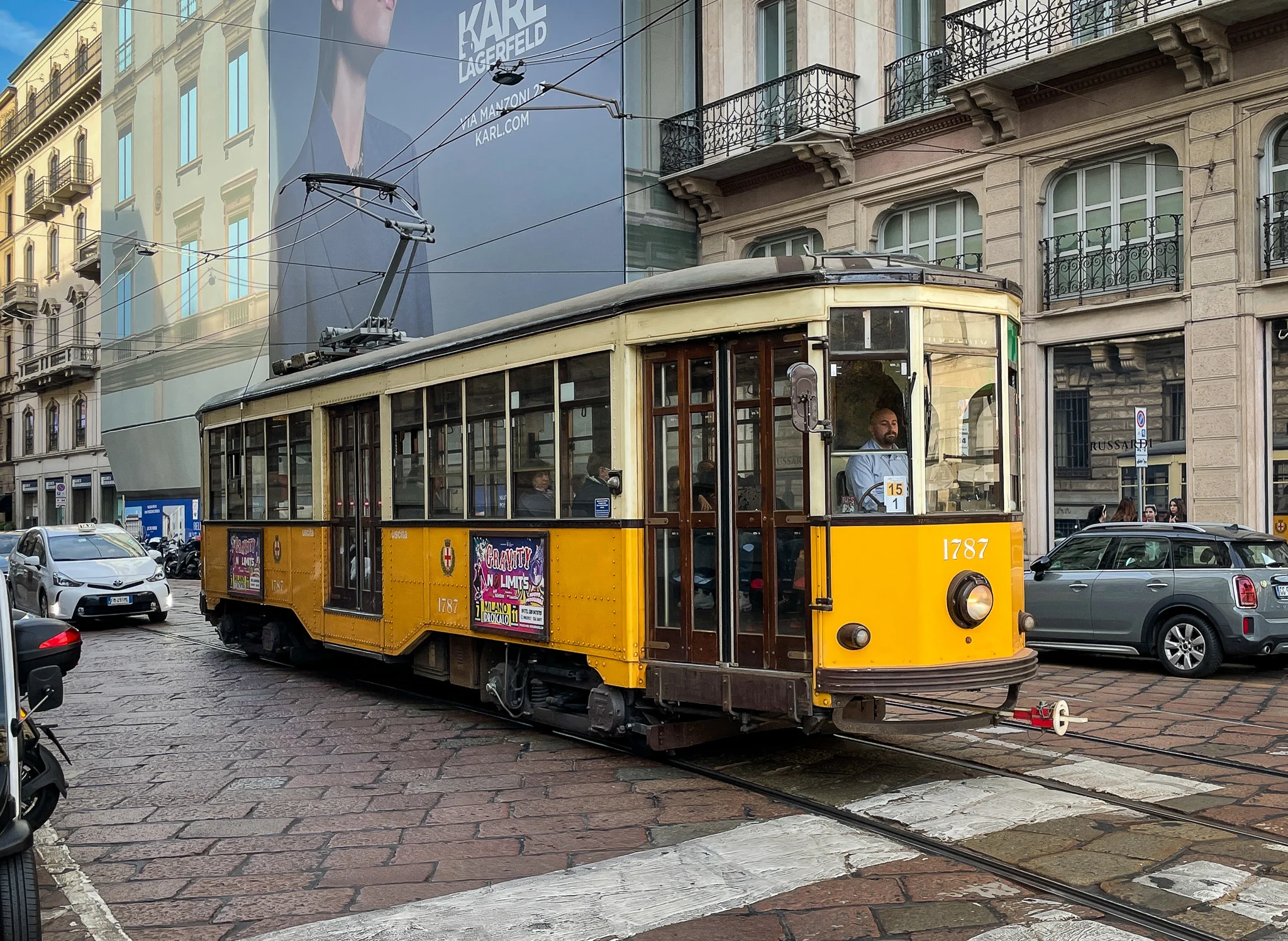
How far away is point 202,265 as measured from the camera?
35312 mm

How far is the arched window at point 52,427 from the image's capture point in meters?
A: 47.8

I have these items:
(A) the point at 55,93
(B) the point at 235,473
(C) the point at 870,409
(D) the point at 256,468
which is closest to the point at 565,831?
(C) the point at 870,409

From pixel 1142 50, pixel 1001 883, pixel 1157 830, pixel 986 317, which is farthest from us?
pixel 1142 50

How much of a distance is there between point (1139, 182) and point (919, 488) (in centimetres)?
1110

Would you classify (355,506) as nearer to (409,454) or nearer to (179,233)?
(409,454)

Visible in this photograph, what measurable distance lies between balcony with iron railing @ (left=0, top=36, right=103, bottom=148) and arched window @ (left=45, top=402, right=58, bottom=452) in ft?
37.6

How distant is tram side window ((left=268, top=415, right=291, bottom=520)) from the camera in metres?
12.0

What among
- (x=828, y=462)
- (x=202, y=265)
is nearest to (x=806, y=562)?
(x=828, y=462)

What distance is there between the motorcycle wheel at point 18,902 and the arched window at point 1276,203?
14523mm

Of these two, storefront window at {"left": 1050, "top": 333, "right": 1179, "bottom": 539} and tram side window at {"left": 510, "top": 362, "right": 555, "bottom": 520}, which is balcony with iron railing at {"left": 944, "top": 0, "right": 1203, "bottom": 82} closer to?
storefront window at {"left": 1050, "top": 333, "right": 1179, "bottom": 539}

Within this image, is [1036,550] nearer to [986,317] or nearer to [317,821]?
[986,317]

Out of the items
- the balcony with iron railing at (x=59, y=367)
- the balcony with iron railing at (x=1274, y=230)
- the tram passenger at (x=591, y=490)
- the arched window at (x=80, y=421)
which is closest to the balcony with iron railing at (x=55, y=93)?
the balcony with iron railing at (x=59, y=367)

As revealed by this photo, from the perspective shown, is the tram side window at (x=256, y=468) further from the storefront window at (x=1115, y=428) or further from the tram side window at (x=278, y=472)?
the storefront window at (x=1115, y=428)

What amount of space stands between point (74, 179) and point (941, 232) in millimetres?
38703
